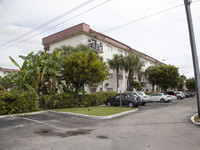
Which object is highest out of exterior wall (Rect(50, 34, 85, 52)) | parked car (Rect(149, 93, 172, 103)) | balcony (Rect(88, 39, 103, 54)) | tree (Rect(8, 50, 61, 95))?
exterior wall (Rect(50, 34, 85, 52))

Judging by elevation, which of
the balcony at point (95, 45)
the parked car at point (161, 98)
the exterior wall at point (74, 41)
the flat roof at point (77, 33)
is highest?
the flat roof at point (77, 33)

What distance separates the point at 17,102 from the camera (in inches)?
488

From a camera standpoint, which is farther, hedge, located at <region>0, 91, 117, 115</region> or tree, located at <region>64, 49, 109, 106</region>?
tree, located at <region>64, 49, 109, 106</region>

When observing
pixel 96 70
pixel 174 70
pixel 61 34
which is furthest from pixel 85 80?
pixel 174 70

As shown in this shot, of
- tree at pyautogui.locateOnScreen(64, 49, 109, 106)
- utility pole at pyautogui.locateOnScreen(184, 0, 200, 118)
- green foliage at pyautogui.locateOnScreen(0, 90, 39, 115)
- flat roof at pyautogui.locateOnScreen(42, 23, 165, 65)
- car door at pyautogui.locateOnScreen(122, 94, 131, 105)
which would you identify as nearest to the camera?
utility pole at pyautogui.locateOnScreen(184, 0, 200, 118)

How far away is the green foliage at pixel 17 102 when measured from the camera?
11670mm

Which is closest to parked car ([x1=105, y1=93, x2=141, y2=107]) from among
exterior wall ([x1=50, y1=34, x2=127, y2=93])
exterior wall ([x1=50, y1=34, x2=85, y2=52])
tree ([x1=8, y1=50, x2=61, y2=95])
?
tree ([x1=8, y1=50, x2=61, y2=95])

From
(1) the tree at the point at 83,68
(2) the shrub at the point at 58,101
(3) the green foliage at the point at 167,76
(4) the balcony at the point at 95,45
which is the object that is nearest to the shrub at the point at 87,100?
(2) the shrub at the point at 58,101

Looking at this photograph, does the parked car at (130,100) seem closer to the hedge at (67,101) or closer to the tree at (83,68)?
the hedge at (67,101)

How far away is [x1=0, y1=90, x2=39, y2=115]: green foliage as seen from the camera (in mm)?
11670

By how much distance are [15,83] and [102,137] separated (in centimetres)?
1269

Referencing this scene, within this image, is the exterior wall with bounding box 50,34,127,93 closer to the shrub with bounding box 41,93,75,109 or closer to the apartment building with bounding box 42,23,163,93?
the apartment building with bounding box 42,23,163,93

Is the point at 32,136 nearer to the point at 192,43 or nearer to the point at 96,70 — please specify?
the point at 192,43

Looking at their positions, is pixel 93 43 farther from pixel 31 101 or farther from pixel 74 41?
pixel 31 101
